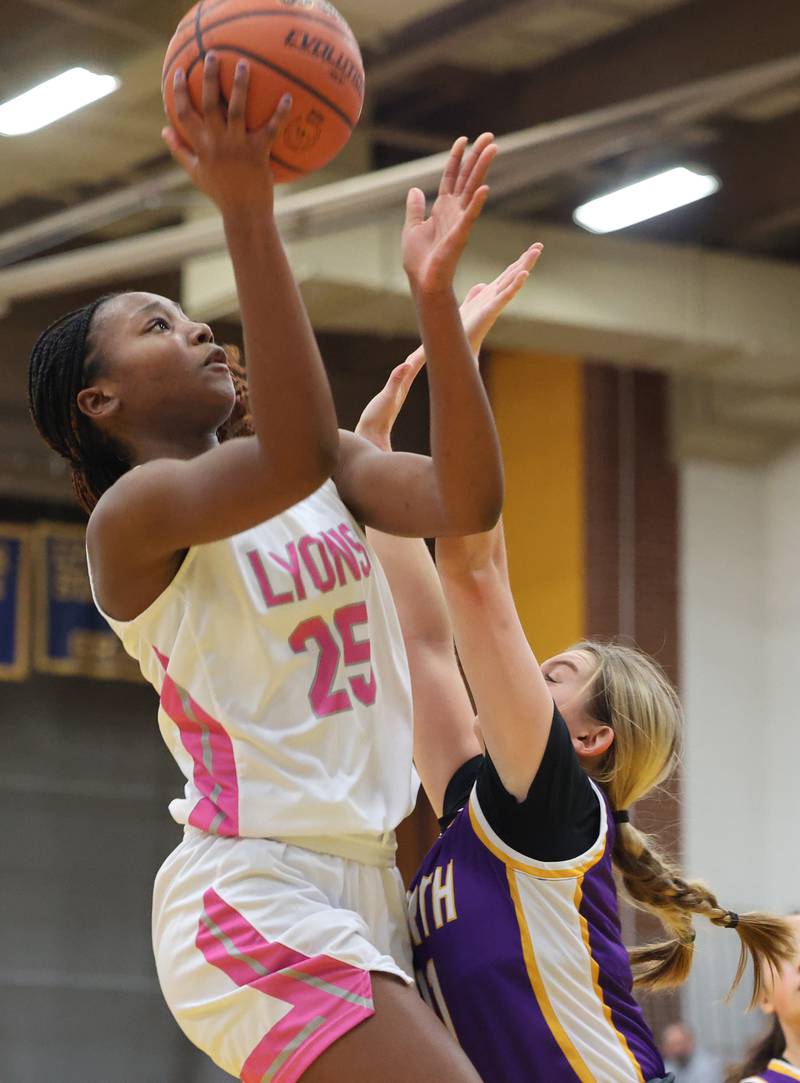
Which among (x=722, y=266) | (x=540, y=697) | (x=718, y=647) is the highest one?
(x=722, y=266)

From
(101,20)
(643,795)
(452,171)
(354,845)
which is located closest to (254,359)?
(452,171)

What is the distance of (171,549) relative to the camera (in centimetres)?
232

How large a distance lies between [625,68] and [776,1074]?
557 centimetres

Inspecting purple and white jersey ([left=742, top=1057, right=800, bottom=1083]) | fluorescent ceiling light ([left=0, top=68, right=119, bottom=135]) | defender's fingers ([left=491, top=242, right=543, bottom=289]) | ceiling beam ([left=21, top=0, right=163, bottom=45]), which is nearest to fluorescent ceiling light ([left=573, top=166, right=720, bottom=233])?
ceiling beam ([left=21, top=0, right=163, bottom=45])

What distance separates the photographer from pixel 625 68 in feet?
27.9

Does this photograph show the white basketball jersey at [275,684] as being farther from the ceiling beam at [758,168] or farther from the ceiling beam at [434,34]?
the ceiling beam at [758,168]

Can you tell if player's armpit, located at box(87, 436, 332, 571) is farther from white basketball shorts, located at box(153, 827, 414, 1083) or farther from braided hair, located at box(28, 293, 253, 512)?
white basketball shorts, located at box(153, 827, 414, 1083)

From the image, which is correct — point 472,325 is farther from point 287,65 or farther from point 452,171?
point 287,65

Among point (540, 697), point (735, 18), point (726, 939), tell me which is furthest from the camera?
point (726, 939)

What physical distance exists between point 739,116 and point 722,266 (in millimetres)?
1076

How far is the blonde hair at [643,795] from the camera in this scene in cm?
298

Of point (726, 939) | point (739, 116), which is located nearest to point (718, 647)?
point (726, 939)

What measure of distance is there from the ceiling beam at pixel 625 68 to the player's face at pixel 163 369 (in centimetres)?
600

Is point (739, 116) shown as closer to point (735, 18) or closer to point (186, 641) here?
point (735, 18)
